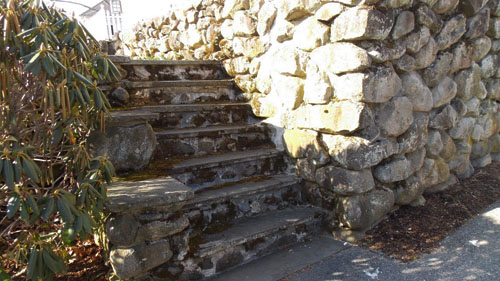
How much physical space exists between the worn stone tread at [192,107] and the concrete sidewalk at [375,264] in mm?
1412

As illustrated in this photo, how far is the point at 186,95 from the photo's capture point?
3.45m

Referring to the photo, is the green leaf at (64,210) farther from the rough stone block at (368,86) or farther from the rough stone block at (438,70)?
the rough stone block at (438,70)

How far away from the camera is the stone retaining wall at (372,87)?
2529mm

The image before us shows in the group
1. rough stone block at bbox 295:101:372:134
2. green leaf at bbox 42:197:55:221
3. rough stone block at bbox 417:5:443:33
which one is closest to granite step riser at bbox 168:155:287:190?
rough stone block at bbox 295:101:372:134

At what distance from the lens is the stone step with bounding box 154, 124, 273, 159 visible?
281 centimetres

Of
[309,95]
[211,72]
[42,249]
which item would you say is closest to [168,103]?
[211,72]

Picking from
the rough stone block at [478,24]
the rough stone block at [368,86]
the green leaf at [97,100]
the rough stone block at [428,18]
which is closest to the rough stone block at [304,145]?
the rough stone block at [368,86]

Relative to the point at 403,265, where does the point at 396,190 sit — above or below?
above

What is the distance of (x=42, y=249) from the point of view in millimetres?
1623

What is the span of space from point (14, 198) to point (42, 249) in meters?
0.27

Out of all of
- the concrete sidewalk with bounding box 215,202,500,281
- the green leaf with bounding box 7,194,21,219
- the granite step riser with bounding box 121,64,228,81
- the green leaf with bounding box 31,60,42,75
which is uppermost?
the granite step riser with bounding box 121,64,228,81

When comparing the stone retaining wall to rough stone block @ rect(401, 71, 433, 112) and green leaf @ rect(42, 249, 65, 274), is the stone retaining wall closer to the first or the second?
rough stone block @ rect(401, 71, 433, 112)

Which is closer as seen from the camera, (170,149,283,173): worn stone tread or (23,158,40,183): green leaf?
(23,158,40,183): green leaf

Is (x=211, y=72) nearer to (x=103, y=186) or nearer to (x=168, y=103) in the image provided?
(x=168, y=103)
